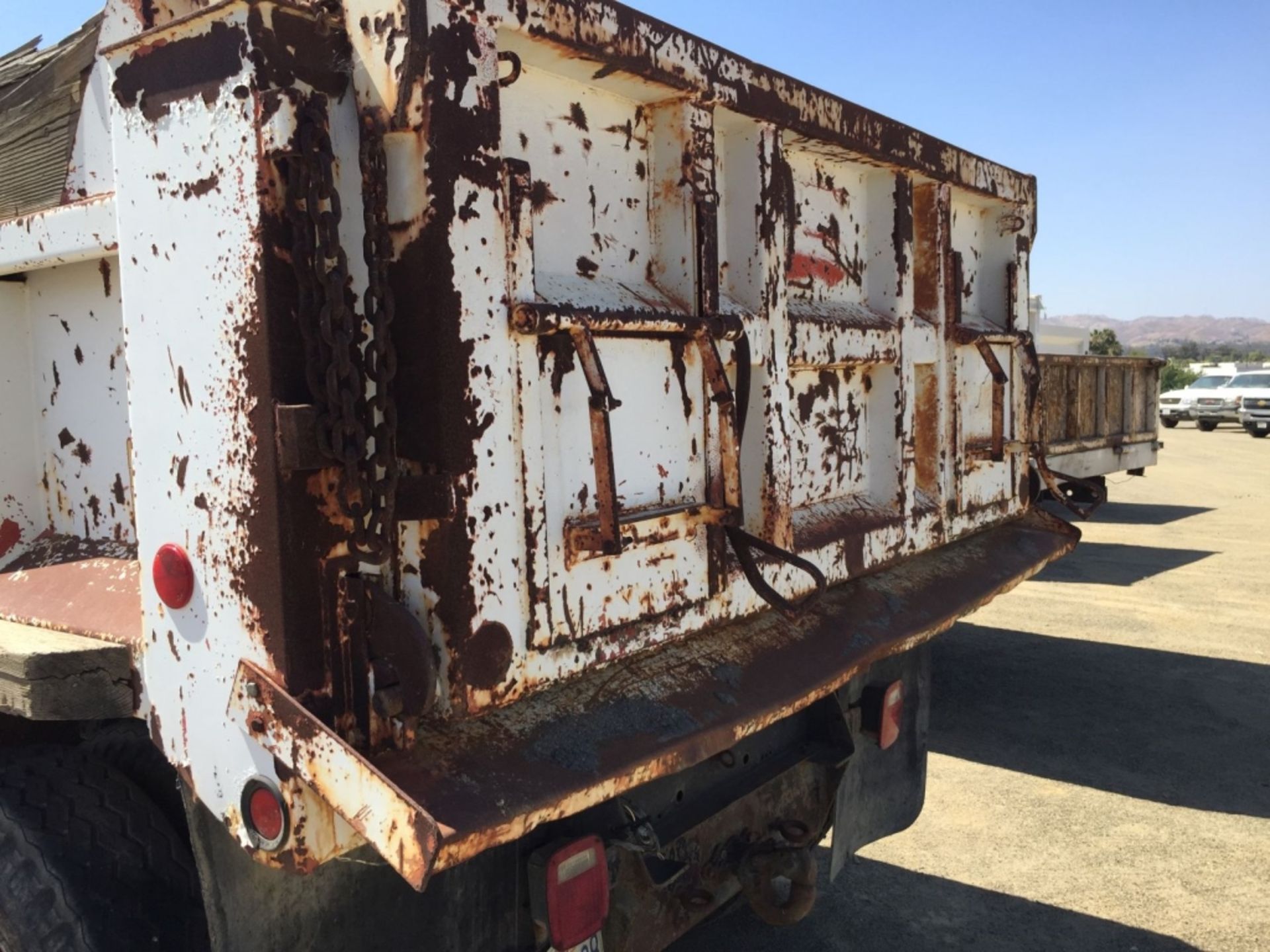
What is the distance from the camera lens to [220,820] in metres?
1.51

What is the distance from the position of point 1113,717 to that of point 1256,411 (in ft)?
83.3

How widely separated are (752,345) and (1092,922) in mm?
2584

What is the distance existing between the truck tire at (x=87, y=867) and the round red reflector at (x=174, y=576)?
1.67ft

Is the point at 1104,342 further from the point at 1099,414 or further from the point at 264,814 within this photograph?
the point at 264,814

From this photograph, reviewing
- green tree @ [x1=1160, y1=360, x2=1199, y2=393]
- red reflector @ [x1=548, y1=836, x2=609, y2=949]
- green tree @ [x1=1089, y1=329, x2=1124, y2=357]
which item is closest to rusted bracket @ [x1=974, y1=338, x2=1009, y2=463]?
red reflector @ [x1=548, y1=836, x2=609, y2=949]

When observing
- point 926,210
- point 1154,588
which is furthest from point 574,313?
point 1154,588

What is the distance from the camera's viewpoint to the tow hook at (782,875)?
8.57ft

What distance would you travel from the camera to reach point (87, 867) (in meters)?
1.72

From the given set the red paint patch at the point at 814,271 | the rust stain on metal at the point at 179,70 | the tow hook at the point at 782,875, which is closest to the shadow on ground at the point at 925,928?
the tow hook at the point at 782,875

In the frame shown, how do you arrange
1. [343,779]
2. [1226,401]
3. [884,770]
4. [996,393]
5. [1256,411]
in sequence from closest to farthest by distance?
[343,779], [996,393], [884,770], [1256,411], [1226,401]

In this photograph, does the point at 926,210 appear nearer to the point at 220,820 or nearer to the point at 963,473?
the point at 963,473

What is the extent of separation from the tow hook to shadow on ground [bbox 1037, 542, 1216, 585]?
7.39m

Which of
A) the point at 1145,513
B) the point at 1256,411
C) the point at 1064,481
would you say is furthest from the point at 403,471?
the point at 1256,411

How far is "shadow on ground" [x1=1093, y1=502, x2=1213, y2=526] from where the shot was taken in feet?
43.1
